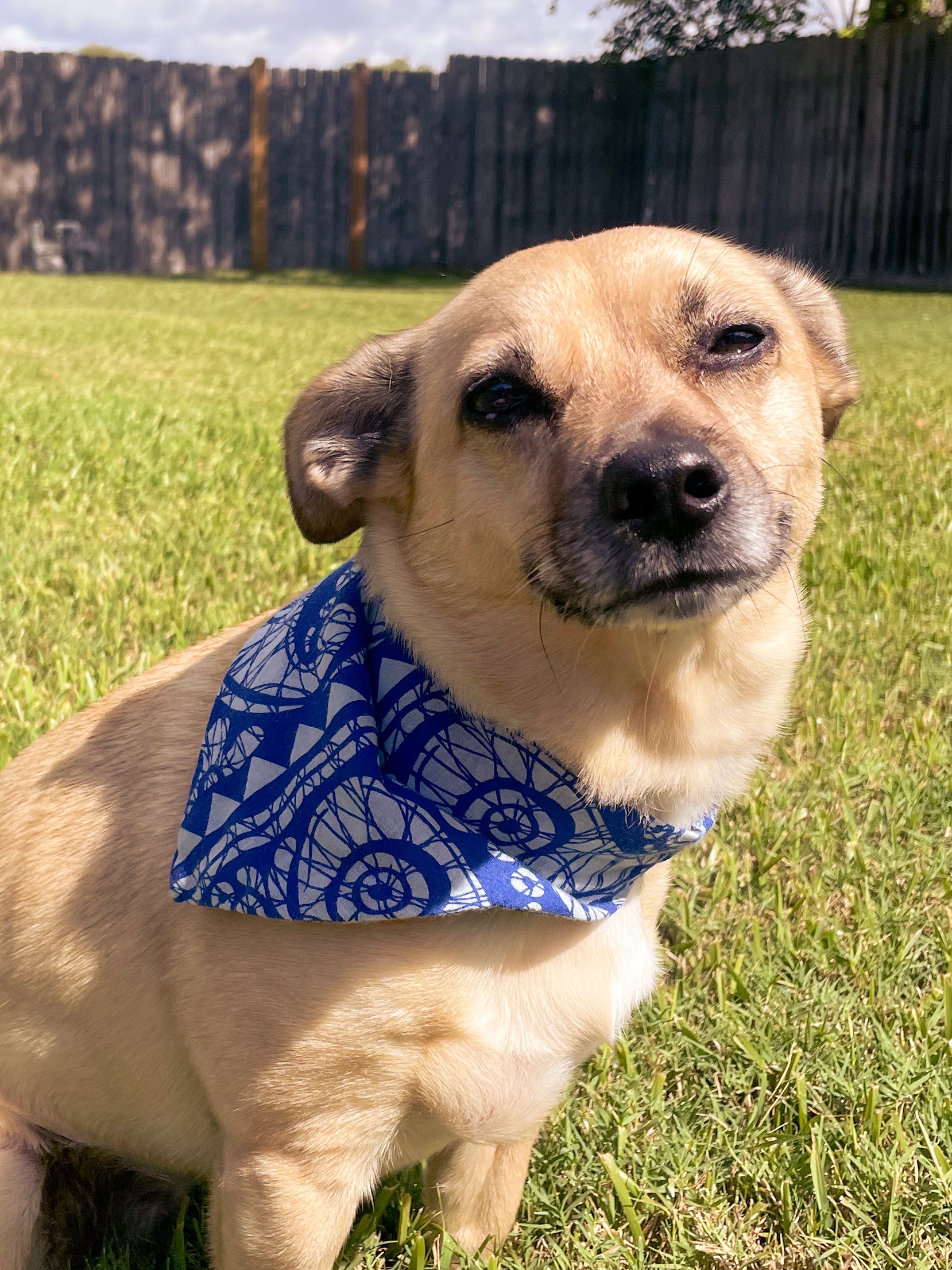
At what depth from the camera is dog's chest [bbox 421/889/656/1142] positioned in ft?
5.80

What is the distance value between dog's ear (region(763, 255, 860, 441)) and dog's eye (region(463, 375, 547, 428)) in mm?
744

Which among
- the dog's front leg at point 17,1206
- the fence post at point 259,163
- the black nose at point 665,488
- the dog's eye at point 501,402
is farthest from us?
the fence post at point 259,163

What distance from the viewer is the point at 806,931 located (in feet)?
8.82

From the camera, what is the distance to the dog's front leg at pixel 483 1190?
2123mm

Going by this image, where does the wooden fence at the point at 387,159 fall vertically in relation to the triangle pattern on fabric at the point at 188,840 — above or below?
above

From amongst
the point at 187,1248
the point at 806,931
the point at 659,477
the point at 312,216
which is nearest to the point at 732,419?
the point at 659,477

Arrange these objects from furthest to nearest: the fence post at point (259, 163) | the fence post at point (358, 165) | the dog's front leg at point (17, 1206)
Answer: the fence post at point (358, 165)
the fence post at point (259, 163)
the dog's front leg at point (17, 1206)

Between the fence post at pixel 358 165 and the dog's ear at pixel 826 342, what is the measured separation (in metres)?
15.7

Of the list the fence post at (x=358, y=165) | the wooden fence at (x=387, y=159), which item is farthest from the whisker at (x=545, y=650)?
the fence post at (x=358, y=165)

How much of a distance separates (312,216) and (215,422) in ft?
38.5

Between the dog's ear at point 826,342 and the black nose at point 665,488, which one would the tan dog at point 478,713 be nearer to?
the black nose at point 665,488

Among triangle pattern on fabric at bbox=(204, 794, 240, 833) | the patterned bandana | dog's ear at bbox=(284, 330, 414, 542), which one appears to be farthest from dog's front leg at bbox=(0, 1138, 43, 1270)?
dog's ear at bbox=(284, 330, 414, 542)

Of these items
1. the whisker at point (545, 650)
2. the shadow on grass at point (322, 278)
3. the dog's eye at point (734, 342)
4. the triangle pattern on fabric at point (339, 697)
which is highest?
the shadow on grass at point (322, 278)

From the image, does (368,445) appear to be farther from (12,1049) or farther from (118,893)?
(12,1049)
